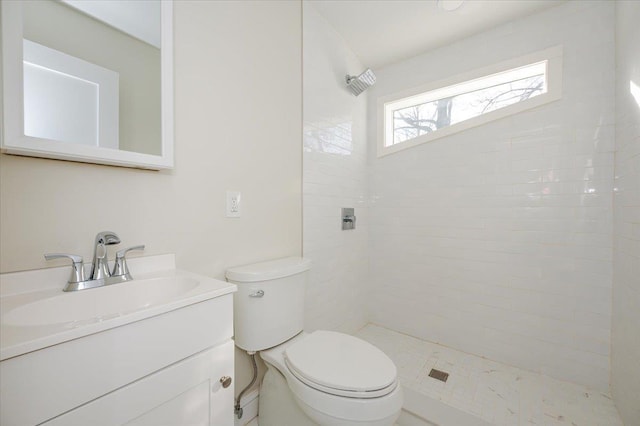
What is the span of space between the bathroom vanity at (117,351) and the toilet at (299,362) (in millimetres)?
292

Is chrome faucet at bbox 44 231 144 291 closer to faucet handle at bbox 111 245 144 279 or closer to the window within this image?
faucet handle at bbox 111 245 144 279

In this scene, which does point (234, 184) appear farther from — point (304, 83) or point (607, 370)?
point (607, 370)

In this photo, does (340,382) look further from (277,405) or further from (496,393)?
(496,393)

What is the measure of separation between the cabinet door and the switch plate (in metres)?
0.61

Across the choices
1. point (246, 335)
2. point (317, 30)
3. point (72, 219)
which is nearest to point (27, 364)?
point (72, 219)

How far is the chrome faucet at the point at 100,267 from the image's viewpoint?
0.77 meters

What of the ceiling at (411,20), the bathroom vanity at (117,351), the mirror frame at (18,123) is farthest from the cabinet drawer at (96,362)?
the ceiling at (411,20)

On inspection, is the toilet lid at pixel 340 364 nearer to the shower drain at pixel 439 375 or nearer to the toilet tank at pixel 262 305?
the toilet tank at pixel 262 305

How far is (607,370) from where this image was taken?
1508mm

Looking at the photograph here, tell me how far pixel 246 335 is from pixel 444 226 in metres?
1.62

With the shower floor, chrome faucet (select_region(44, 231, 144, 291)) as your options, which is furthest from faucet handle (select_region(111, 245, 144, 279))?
the shower floor

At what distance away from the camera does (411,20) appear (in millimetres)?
1802

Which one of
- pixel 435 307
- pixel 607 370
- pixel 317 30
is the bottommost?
pixel 607 370

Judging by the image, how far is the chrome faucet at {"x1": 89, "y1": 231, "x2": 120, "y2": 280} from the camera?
0.81 metres
